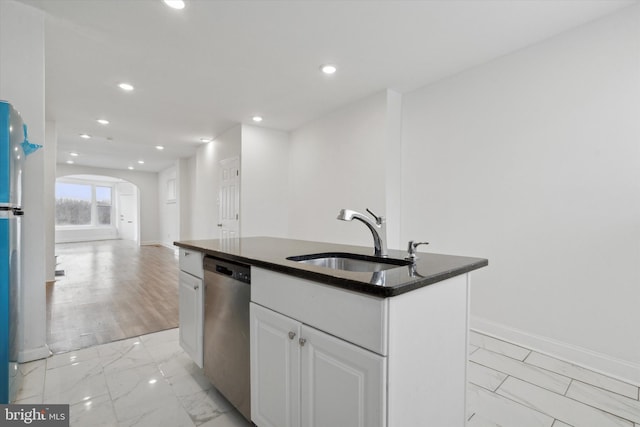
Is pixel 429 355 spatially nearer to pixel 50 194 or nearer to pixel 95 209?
pixel 50 194

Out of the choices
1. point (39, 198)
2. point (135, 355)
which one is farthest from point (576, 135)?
point (39, 198)

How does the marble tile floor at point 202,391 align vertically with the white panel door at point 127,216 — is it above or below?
below

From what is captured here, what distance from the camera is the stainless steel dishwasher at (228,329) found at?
1497 millimetres

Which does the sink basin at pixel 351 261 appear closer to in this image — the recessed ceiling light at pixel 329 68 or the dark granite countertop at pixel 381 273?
the dark granite countertop at pixel 381 273

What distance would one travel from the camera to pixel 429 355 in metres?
1.10

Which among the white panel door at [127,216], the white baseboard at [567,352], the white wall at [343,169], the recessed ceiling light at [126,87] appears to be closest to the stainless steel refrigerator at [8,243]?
the recessed ceiling light at [126,87]

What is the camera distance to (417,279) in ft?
3.24

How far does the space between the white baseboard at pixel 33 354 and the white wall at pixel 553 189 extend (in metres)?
3.48

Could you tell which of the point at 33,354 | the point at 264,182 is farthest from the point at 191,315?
the point at 264,182

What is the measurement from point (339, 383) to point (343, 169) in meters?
3.11

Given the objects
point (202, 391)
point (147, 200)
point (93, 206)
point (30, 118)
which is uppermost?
point (30, 118)

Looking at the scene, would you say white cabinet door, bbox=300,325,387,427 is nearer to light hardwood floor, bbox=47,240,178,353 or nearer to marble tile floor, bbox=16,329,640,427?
marble tile floor, bbox=16,329,640,427

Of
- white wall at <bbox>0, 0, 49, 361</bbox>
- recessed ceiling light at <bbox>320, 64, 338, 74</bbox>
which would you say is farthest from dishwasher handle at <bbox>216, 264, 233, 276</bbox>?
recessed ceiling light at <bbox>320, 64, 338, 74</bbox>

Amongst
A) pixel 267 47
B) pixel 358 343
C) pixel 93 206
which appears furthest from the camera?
pixel 93 206
